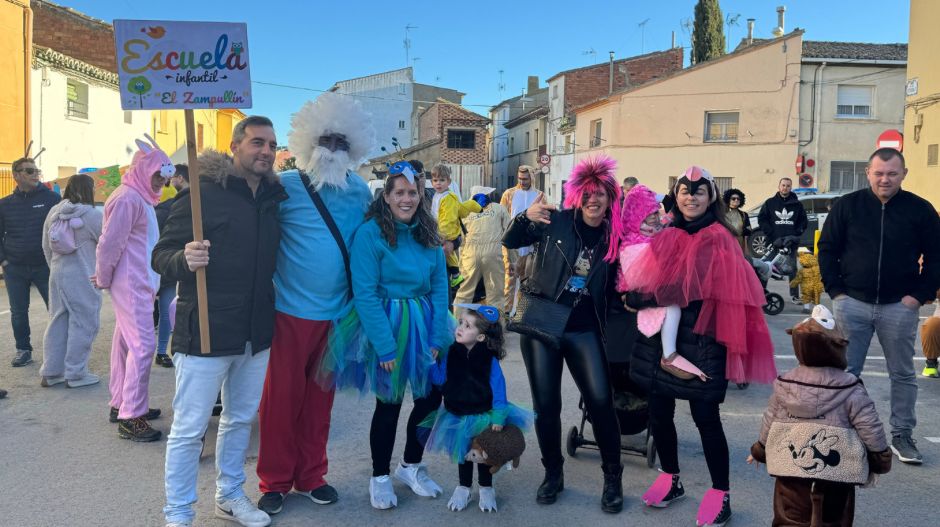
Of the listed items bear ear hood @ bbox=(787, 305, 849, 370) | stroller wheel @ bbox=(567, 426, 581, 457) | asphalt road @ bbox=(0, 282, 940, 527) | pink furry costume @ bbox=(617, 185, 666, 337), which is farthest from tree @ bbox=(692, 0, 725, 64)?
bear ear hood @ bbox=(787, 305, 849, 370)

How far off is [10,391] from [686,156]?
29.1 m

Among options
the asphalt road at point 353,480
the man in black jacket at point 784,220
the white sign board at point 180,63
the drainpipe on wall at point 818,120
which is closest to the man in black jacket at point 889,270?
the asphalt road at point 353,480

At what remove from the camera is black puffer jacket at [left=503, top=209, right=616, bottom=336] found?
411cm

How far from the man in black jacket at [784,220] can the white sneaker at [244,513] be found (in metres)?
9.12

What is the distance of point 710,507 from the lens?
12.9 feet

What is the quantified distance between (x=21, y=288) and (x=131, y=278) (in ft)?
9.09

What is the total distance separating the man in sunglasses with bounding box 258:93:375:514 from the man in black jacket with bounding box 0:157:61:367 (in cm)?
443

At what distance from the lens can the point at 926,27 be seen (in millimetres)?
15742

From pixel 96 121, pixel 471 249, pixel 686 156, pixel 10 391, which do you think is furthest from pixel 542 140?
pixel 10 391

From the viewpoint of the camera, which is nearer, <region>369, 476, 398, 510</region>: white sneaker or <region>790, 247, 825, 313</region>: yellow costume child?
<region>369, 476, 398, 510</region>: white sneaker

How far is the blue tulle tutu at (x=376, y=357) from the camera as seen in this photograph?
4.00m

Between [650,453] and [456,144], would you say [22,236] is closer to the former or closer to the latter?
[650,453]

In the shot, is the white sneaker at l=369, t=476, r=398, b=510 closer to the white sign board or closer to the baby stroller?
the baby stroller

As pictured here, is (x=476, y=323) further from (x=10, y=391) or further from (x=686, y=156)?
(x=686, y=156)
